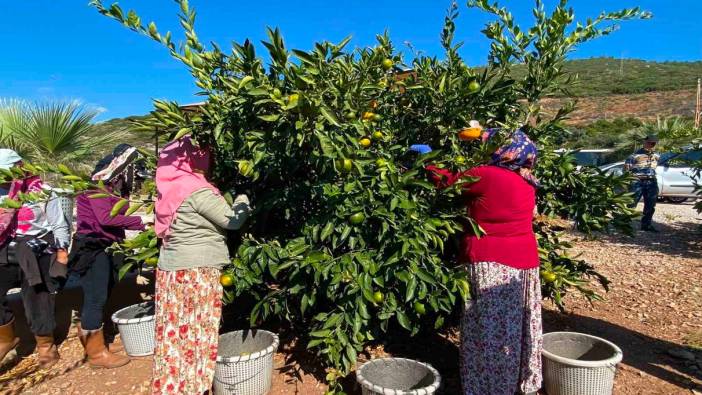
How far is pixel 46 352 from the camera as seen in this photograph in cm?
339

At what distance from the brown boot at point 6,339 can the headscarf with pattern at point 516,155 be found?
11.3 feet

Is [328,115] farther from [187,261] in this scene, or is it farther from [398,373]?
[398,373]

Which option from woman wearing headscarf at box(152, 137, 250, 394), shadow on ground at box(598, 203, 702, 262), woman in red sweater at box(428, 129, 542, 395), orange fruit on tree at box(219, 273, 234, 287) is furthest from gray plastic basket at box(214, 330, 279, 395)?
shadow on ground at box(598, 203, 702, 262)

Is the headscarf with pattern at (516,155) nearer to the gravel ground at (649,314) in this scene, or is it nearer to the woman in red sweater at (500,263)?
the woman in red sweater at (500,263)

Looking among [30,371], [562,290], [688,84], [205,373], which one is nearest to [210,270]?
[205,373]

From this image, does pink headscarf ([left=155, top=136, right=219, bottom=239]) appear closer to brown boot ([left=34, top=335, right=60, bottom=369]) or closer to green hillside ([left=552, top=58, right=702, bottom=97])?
brown boot ([left=34, top=335, right=60, bottom=369])

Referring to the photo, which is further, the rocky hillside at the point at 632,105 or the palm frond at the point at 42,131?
the rocky hillside at the point at 632,105

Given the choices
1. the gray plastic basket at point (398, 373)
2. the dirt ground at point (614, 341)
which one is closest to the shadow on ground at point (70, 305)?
the dirt ground at point (614, 341)

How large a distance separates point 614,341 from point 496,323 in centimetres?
170

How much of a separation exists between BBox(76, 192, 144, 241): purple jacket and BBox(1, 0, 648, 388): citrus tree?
2.01ft

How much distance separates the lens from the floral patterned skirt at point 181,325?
238 centimetres

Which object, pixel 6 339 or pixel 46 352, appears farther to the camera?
pixel 46 352

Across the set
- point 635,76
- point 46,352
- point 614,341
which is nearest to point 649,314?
point 614,341

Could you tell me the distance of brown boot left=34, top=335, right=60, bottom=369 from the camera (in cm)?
336
